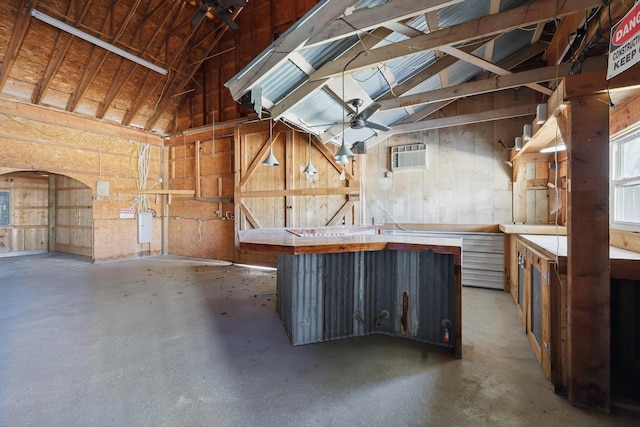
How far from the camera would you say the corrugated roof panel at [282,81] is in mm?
→ 3145

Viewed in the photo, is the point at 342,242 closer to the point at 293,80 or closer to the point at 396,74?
the point at 293,80

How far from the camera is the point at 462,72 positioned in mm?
4598

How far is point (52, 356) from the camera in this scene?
2752 millimetres

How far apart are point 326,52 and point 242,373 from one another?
3.27m

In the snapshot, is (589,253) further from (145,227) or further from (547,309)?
(145,227)

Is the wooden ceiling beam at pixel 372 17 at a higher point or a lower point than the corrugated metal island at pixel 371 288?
higher

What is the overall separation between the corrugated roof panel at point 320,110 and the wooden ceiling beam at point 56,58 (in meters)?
5.11

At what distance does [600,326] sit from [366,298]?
1853mm

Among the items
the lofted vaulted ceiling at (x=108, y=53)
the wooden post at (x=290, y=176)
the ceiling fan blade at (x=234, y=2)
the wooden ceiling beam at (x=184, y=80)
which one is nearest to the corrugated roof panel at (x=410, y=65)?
the wooden post at (x=290, y=176)

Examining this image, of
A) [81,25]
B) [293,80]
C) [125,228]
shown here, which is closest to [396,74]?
[293,80]

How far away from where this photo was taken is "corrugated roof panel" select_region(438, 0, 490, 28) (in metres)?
3.04

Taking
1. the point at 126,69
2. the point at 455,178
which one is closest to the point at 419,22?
the point at 455,178

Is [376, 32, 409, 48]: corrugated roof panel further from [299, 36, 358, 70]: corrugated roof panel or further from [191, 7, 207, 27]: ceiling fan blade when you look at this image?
[191, 7, 207, 27]: ceiling fan blade

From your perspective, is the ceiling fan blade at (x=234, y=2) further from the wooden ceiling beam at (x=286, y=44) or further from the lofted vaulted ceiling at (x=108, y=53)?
the wooden ceiling beam at (x=286, y=44)
